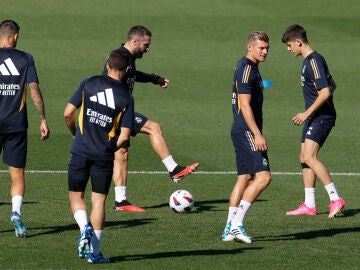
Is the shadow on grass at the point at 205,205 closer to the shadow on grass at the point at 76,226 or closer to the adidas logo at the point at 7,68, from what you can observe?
the shadow on grass at the point at 76,226

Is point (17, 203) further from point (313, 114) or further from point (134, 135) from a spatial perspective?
point (313, 114)

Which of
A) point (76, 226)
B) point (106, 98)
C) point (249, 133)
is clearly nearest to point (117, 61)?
point (106, 98)

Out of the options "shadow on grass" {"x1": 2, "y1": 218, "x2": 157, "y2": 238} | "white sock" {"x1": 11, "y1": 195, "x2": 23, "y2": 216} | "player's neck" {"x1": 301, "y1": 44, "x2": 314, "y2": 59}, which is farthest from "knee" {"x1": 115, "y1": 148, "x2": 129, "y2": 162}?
"player's neck" {"x1": 301, "y1": 44, "x2": 314, "y2": 59}

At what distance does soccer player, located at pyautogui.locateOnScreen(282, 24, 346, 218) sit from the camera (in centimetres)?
1420

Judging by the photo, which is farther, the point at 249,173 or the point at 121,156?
the point at 121,156

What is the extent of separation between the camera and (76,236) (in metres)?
12.4

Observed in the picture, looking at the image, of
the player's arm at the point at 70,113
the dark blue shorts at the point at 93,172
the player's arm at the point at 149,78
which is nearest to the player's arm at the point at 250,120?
the dark blue shorts at the point at 93,172

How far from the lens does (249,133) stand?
12477 mm

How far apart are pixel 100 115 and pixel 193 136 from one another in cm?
1017

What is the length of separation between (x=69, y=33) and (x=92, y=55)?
2164 millimetres

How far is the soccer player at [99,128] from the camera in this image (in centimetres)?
1078

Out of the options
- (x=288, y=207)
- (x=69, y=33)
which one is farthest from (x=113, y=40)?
(x=288, y=207)

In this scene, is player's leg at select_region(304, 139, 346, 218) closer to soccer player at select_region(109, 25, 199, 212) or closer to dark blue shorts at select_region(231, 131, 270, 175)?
soccer player at select_region(109, 25, 199, 212)

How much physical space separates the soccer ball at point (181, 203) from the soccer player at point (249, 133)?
1.77 meters
